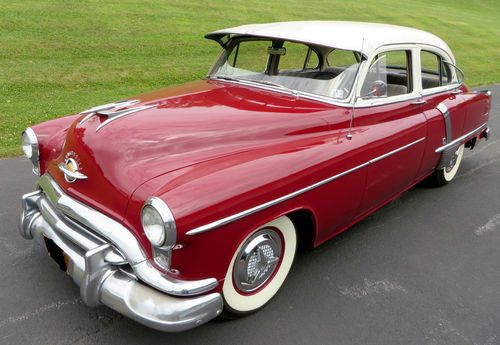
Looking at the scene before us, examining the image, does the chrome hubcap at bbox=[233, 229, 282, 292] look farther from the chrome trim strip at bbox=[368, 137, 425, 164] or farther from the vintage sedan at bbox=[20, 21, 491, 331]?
the chrome trim strip at bbox=[368, 137, 425, 164]

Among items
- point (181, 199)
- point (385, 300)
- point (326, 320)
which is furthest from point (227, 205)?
point (385, 300)

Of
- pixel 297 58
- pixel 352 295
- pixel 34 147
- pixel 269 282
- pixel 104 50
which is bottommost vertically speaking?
pixel 104 50

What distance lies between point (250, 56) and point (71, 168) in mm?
1863

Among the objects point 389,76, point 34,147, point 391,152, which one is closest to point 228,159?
point 391,152

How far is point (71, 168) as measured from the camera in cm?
261

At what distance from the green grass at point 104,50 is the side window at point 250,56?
9.63ft

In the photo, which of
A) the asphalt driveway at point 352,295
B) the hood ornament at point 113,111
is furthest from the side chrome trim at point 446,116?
the hood ornament at point 113,111

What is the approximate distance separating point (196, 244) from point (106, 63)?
26.8ft

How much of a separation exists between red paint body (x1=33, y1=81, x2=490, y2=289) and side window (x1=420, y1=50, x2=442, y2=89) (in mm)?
526

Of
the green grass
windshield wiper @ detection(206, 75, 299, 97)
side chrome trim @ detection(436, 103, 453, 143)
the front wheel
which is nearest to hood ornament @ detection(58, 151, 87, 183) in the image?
windshield wiper @ detection(206, 75, 299, 97)

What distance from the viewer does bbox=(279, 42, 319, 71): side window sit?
3607 mm

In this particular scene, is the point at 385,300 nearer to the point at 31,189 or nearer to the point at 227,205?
the point at 227,205

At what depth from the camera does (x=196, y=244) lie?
2135 millimetres

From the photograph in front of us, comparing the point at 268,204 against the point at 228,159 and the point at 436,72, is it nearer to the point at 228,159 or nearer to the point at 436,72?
the point at 228,159
